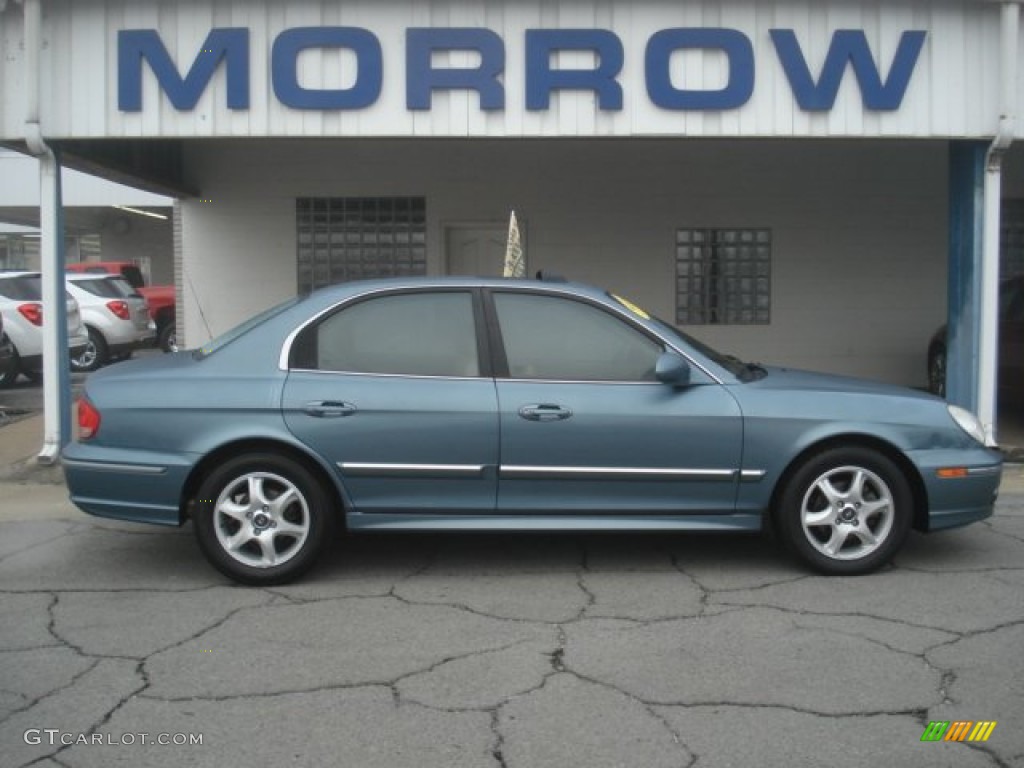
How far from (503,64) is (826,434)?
13.3 feet

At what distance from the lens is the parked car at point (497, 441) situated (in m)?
5.11

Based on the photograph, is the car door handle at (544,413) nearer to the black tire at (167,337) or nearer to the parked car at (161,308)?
the parked car at (161,308)

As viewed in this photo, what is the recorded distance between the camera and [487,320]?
533 centimetres

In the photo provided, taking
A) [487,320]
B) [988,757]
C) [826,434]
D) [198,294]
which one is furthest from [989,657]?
[198,294]

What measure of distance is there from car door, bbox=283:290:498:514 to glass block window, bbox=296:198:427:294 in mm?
7004

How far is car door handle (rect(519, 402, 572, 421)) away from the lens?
511 centimetres

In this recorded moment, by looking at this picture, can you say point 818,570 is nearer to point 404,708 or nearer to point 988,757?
point 988,757

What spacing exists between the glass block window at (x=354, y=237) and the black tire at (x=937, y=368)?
5670 millimetres

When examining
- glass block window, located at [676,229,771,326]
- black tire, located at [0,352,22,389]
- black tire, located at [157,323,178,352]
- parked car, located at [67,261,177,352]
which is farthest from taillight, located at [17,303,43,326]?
glass block window, located at [676,229,771,326]

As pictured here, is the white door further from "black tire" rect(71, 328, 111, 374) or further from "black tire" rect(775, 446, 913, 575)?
"black tire" rect(775, 446, 913, 575)

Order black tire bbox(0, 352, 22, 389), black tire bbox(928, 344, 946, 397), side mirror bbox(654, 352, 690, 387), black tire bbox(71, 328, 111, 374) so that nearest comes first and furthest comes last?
side mirror bbox(654, 352, 690, 387) < black tire bbox(928, 344, 946, 397) < black tire bbox(0, 352, 22, 389) < black tire bbox(71, 328, 111, 374)

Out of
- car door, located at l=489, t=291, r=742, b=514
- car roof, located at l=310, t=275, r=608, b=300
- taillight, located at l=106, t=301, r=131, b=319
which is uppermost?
taillight, located at l=106, t=301, r=131, b=319

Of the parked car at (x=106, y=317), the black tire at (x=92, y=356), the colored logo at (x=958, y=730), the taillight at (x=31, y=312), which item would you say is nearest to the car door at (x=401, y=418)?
the colored logo at (x=958, y=730)

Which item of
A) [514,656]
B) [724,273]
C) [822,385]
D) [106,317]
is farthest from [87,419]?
[106,317]
